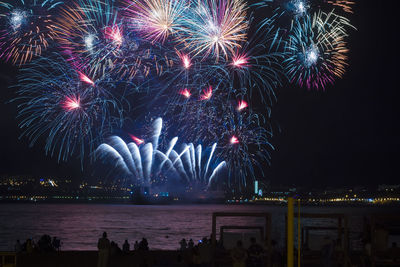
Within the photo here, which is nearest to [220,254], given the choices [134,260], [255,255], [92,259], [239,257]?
[255,255]

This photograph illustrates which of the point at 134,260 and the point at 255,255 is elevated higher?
the point at 255,255

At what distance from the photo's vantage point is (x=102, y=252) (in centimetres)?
1831

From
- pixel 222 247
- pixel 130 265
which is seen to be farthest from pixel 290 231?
pixel 130 265

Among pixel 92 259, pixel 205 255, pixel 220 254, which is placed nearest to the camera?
pixel 220 254

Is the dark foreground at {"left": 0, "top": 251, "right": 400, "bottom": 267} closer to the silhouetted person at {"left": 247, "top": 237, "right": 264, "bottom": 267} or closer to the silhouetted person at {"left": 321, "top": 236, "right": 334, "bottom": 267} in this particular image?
the silhouetted person at {"left": 321, "top": 236, "right": 334, "bottom": 267}

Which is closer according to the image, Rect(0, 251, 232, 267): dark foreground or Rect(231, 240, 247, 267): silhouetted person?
Rect(231, 240, 247, 267): silhouetted person

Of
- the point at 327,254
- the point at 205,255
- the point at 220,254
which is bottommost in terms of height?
the point at 205,255

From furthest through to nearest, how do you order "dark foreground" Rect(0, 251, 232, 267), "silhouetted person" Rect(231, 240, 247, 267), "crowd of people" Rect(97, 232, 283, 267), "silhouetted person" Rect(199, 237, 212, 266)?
"dark foreground" Rect(0, 251, 232, 267)
"silhouetted person" Rect(199, 237, 212, 266)
"crowd of people" Rect(97, 232, 283, 267)
"silhouetted person" Rect(231, 240, 247, 267)

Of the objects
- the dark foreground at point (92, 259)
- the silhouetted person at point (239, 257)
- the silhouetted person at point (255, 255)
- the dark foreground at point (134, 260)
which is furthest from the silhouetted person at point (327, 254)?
the dark foreground at point (92, 259)

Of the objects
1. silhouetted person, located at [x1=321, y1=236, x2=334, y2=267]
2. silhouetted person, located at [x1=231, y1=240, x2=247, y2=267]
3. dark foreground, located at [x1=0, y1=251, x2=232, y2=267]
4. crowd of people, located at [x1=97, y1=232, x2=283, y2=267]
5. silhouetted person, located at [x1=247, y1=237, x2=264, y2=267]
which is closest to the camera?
silhouetted person, located at [x1=231, y1=240, x2=247, y2=267]

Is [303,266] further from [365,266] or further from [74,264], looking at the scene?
[74,264]

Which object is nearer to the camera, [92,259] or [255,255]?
[255,255]

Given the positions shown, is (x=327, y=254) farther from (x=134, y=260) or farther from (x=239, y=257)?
(x=134, y=260)

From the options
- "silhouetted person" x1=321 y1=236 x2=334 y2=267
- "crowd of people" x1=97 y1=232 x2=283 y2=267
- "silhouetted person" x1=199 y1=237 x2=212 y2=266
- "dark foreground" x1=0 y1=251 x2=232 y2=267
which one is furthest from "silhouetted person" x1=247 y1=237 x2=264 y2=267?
"dark foreground" x1=0 y1=251 x2=232 y2=267
